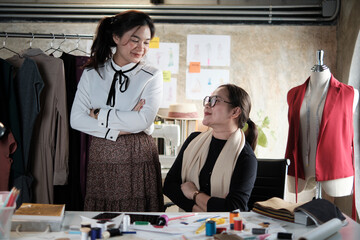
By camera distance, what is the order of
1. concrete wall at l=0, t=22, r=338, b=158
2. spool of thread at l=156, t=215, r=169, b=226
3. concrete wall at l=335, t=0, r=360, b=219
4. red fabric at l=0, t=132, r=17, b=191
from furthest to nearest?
concrete wall at l=0, t=22, r=338, b=158, concrete wall at l=335, t=0, r=360, b=219, red fabric at l=0, t=132, r=17, b=191, spool of thread at l=156, t=215, r=169, b=226

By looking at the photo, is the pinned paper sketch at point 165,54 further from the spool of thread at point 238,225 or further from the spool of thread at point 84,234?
the spool of thread at point 84,234

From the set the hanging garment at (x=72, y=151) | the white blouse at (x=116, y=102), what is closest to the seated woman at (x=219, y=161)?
the white blouse at (x=116, y=102)

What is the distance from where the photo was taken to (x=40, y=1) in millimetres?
5160

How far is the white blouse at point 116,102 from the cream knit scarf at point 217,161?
0.29 m

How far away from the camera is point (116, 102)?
110 inches

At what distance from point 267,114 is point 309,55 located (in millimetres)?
763

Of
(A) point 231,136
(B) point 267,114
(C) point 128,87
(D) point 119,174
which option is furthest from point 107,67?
(B) point 267,114

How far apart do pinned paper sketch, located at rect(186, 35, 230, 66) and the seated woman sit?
2273 mm

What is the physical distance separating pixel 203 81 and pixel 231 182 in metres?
2.54

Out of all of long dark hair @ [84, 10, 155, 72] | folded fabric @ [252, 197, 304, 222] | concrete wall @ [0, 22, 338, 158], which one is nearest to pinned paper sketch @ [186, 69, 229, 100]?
concrete wall @ [0, 22, 338, 158]

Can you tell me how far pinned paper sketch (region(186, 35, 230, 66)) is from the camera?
5039mm

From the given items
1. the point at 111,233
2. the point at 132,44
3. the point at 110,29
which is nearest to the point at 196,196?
the point at 111,233

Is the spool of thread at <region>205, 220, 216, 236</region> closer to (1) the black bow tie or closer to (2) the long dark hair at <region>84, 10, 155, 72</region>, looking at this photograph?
(1) the black bow tie

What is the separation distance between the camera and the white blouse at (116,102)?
8.88 feet
